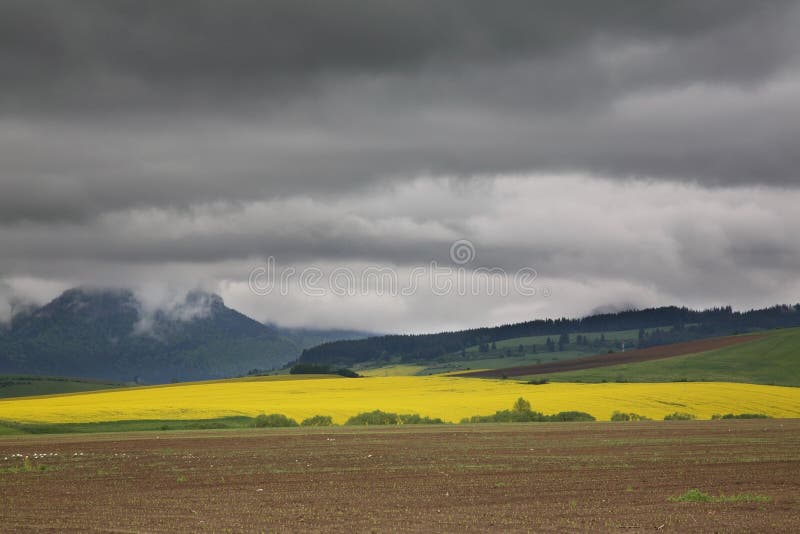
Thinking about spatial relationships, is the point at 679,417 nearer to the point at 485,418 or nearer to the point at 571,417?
the point at 571,417

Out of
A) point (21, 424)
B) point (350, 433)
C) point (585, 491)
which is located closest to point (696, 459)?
point (585, 491)

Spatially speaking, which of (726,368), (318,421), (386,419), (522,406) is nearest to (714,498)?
(386,419)

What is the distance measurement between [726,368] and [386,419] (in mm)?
80665

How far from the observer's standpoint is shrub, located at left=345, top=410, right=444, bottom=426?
102750 millimetres

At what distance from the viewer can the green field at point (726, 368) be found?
152 m

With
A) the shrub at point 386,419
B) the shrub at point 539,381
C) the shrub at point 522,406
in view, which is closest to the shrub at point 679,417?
the shrub at point 522,406

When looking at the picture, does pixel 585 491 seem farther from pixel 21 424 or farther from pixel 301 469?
pixel 21 424

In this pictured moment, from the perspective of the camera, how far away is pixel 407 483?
4322 cm

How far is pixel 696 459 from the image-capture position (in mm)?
52500

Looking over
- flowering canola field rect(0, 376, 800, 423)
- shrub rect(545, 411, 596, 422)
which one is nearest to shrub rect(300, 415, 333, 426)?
A: flowering canola field rect(0, 376, 800, 423)

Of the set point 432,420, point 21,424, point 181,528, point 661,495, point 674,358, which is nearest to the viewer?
point 181,528

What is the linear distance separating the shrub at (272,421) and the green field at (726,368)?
232 feet

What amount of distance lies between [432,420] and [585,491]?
65.4 m

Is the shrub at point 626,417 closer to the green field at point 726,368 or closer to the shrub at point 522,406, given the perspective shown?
the shrub at point 522,406
